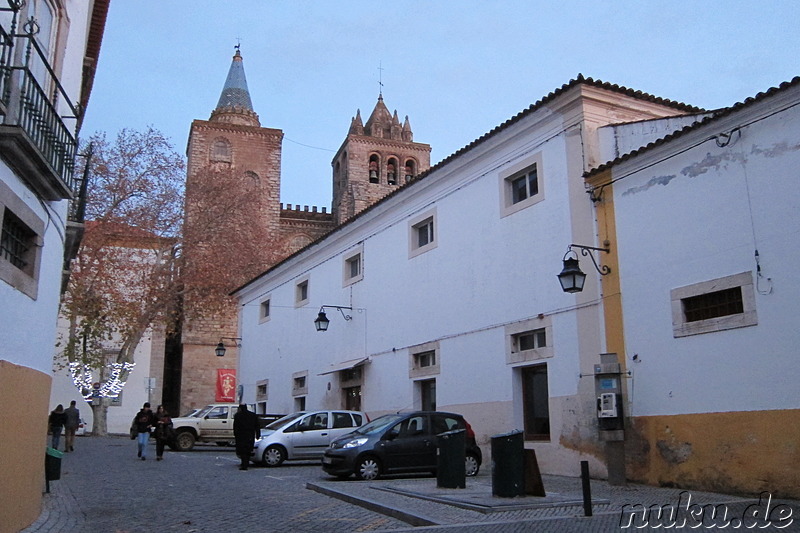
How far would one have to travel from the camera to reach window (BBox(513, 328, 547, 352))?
14.7 m

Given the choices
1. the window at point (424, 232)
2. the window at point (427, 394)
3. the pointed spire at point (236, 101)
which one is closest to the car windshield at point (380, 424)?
the window at point (427, 394)

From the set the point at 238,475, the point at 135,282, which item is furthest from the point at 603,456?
the point at 135,282

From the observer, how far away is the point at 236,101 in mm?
61531

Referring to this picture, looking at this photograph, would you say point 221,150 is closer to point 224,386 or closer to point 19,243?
point 224,386

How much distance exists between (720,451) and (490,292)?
635 cm

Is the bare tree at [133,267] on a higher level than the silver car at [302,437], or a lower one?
higher

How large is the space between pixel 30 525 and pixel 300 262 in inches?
731

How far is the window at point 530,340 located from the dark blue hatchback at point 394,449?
6.96ft

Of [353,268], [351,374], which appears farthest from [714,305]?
[353,268]

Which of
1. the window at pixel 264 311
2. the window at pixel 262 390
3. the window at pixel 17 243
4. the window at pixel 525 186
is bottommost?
the window at pixel 262 390

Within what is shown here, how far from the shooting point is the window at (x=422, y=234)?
1877 cm

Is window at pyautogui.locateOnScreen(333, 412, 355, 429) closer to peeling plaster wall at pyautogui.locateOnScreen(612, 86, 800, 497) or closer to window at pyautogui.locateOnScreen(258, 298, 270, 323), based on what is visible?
peeling plaster wall at pyautogui.locateOnScreen(612, 86, 800, 497)

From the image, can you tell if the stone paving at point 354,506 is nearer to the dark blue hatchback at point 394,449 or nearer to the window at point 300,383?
the dark blue hatchback at point 394,449

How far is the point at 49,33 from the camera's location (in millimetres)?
9438
